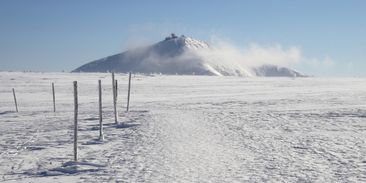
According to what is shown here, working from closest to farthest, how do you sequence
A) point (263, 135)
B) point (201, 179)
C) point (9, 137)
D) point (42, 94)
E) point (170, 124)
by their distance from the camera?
point (201, 179) → point (263, 135) → point (9, 137) → point (170, 124) → point (42, 94)

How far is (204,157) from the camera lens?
1688 centimetres

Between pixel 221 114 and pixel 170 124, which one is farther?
pixel 221 114

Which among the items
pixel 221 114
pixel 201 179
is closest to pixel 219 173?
pixel 201 179

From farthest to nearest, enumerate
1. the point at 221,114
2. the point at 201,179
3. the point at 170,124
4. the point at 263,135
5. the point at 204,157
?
the point at 221,114 < the point at 170,124 < the point at 263,135 < the point at 204,157 < the point at 201,179

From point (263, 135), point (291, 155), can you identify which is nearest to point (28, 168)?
point (291, 155)

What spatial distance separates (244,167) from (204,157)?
2020 mm

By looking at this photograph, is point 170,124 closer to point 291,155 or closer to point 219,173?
point 291,155

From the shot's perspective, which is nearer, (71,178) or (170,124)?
(71,178)

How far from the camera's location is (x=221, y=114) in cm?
3269

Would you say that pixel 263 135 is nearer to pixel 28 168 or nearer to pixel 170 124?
pixel 170 124

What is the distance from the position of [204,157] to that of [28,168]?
560cm

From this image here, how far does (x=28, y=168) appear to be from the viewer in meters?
15.9

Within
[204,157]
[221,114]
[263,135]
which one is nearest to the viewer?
[204,157]

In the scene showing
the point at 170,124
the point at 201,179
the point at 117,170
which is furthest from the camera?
the point at 170,124
